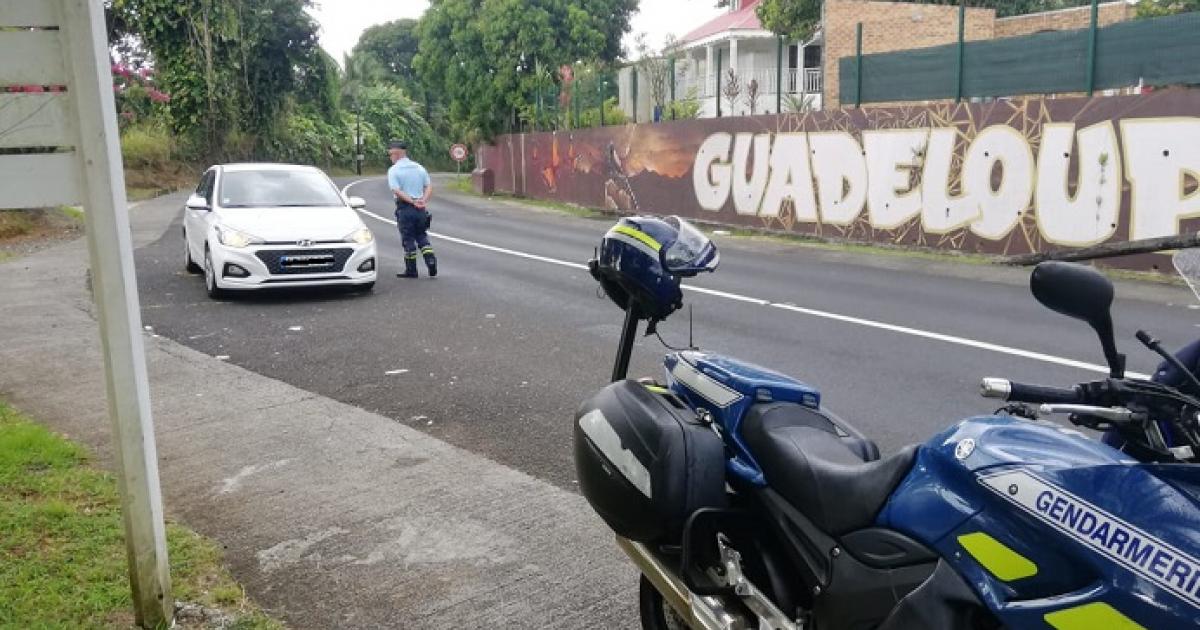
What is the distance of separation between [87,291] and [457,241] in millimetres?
7439

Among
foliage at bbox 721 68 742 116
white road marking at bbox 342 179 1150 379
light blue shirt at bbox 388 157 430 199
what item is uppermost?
foliage at bbox 721 68 742 116

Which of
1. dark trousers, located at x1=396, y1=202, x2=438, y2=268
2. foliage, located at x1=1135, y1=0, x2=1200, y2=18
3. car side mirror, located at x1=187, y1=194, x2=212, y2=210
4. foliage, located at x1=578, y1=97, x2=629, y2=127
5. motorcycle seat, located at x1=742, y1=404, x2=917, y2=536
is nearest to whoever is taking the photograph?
motorcycle seat, located at x1=742, y1=404, x2=917, y2=536

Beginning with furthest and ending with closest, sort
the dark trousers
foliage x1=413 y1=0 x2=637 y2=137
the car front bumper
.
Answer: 1. foliage x1=413 y1=0 x2=637 y2=137
2. the dark trousers
3. the car front bumper

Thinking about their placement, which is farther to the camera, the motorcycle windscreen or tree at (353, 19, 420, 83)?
tree at (353, 19, 420, 83)

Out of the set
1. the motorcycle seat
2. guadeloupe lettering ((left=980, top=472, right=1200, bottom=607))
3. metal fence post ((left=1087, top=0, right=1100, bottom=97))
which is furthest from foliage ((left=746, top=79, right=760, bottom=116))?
guadeloupe lettering ((left=980, top=472, right=1200, bottom=607))

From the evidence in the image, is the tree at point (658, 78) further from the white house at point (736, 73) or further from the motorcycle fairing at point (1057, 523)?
the motorcycle fairing at point (1057, 523)

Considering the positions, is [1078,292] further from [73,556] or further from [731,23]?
[731,23]

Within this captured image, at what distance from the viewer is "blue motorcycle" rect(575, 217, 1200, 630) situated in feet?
6.32

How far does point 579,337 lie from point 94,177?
19.1 feet

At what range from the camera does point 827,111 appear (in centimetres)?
1848

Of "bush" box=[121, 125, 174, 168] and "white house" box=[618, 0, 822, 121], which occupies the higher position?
"white house" box=[618, 0, 822, 121]

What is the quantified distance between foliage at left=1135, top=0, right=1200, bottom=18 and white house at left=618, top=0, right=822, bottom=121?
339 inches

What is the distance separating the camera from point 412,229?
12.8 meters

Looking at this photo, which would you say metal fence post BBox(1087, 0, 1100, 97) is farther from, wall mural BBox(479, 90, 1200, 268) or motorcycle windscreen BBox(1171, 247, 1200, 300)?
motorcycle windscreen BBox(1171, 247, 1200, 300)
